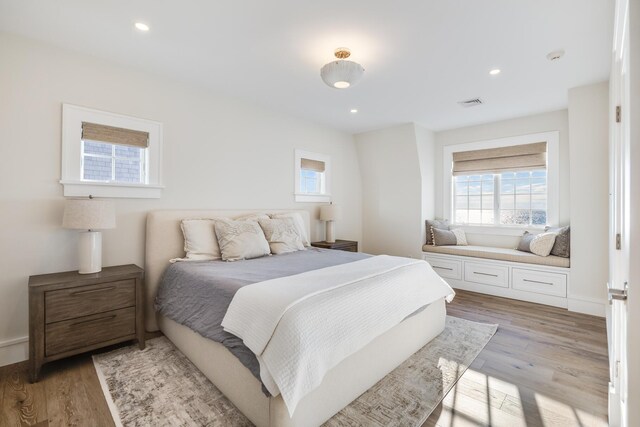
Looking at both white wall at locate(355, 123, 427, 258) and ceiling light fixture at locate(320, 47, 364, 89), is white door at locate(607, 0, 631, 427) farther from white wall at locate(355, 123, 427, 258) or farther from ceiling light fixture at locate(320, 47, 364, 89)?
white wall at locate(355, 123, 427, 258)

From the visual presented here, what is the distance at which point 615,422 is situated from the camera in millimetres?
1634

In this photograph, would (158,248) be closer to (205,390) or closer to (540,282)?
(205,390)

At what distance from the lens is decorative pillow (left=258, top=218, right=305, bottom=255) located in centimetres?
346

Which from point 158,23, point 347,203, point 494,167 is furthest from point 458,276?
point 158,23

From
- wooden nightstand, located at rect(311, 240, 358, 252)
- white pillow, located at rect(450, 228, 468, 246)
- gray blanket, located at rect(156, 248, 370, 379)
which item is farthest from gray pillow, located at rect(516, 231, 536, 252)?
gray blanket, located at rect(156, 248, 370, 379)

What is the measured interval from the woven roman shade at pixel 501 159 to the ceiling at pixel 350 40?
941 millimetres

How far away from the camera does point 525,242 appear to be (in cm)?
423

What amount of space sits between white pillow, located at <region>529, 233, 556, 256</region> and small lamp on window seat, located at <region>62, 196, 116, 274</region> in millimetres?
4779

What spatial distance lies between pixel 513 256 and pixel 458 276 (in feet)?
2.66

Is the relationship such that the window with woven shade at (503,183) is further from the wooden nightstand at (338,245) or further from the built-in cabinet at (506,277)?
the wooden nightstand at (338,245)

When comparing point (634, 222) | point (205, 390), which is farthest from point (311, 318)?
point (634, 222)

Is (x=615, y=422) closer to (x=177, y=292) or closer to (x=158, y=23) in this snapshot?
(x=177, y=292)

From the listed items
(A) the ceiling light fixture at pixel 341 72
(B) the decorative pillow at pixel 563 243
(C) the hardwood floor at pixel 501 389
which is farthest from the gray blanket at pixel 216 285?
(B) the decorative pillow at pixel 563 243

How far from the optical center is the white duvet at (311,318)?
1474 millimetres
